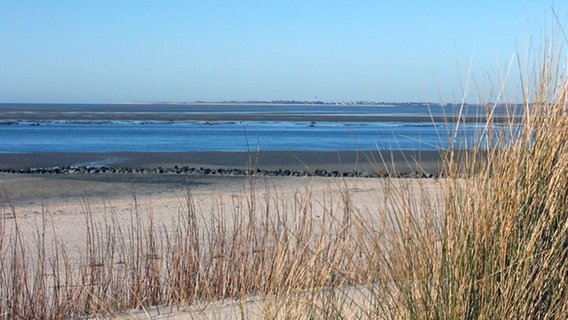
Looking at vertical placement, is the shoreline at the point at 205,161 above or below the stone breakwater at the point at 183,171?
below

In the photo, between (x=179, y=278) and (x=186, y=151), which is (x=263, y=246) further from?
(x=186, y=151)

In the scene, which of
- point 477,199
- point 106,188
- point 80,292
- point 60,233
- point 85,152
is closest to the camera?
point 477,199

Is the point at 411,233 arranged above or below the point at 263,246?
above

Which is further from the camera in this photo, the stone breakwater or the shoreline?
the shoreline

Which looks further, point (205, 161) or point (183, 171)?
point (205, 161)

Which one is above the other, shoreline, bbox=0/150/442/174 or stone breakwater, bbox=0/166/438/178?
stone breakwater, bbox=0/166/438/178

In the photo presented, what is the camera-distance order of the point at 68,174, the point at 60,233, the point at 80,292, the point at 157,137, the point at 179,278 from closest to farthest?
the point at 80,292, the point at 179,278, the point at 60,233, the point at 68,174, the point at 157,137

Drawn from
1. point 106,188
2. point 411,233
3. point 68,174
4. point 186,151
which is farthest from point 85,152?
point 411,233

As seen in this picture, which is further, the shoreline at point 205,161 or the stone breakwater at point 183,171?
the shoreline at point 205,161

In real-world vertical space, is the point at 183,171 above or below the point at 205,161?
above

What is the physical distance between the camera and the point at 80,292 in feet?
15.9

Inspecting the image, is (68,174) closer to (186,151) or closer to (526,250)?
(186,151)

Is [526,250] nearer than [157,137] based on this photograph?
Yes

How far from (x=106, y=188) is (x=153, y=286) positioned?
386 inches
